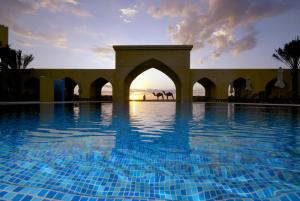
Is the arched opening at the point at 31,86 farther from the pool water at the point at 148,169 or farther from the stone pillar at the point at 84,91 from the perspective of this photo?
the pool water at the point at 148,169

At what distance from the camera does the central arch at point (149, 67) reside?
1091 inches

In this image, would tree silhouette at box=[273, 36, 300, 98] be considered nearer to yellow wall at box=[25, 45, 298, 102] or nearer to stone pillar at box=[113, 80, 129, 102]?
yellow wall at box=[25, 45, 298, 102]

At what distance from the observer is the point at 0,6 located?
1585 centimetres

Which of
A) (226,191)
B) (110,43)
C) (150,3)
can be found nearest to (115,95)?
(110,43)

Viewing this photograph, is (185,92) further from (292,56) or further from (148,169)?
(148,169)

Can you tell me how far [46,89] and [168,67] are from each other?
1328cm

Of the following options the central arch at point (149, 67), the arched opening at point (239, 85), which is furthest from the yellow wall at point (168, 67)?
the arched opening at point (239, 85)

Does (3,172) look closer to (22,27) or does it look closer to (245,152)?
(245,152)

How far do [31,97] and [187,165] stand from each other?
2460 cm

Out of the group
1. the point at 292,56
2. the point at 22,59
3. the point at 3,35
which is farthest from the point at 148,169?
the point at 3,35

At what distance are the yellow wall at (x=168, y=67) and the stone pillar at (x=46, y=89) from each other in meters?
5.62

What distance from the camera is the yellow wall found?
1013 inches

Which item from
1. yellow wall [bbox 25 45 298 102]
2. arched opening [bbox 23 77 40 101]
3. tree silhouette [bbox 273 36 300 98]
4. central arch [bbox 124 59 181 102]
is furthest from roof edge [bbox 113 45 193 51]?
arched opening [bbox 23 77 40 101]

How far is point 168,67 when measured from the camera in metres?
26.6
